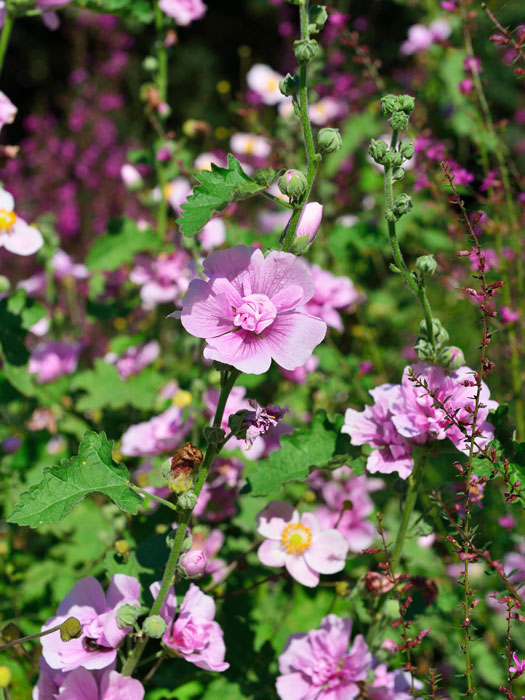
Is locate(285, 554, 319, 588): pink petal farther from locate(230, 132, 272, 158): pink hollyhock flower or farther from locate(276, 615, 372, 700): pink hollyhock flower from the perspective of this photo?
locate(230, 132, 272, 158): pink hollyhock flower

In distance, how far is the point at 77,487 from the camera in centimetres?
84

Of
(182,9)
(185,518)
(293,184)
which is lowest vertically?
(185,518)

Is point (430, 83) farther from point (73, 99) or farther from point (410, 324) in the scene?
point (73, 99)

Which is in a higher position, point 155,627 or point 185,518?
point 185,518

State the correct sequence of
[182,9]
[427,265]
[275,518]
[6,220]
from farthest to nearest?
1. [182,9]
2. [6,220]
3. [275,518]
4. [427,265]

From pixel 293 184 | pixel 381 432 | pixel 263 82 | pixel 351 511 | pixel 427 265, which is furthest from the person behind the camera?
pixel 263 82

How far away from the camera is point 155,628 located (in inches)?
33.6

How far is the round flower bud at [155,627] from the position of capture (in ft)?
2.80

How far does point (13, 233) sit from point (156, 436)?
19.2 inches

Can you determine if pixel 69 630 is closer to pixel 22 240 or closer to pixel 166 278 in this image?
pixel 22 240

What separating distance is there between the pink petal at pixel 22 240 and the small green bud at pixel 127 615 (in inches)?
28.6

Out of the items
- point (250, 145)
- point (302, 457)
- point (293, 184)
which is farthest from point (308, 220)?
point (250, 145)

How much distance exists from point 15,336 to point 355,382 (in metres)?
0.78

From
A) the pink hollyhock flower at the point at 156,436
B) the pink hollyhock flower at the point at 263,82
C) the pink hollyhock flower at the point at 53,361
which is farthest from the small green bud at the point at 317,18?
the pink hollyhock flower at the point at 263,82
